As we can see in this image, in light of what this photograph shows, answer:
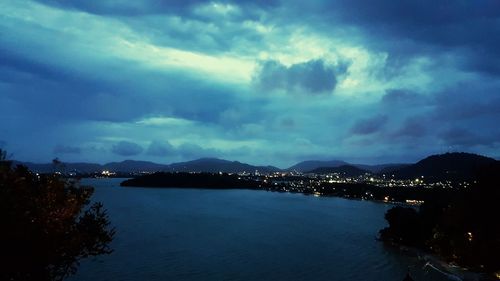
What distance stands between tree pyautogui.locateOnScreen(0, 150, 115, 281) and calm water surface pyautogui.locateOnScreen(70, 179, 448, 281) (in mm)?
33743

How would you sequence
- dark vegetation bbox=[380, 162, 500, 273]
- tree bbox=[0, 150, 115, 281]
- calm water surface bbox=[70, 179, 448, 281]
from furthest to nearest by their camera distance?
calm water surface bbox=[70, 179, 448, 281]
dark vegetation bbox=[380, 162, 500, 273]
tree bbox=[0, 150, 115, 281]

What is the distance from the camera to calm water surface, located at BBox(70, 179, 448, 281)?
51062mm

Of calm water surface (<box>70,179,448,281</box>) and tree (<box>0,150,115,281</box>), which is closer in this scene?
tree (<box>0,150,115,281</box>)

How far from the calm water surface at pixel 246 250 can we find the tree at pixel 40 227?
3374 cm

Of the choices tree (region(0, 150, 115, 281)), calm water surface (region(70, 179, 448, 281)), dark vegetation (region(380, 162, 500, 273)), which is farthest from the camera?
calm water surface (region(70, 179, 448, 281))

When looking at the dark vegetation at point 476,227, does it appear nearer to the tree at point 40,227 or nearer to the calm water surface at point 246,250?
the calm water surface at point 246,250

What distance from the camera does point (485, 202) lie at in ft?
129

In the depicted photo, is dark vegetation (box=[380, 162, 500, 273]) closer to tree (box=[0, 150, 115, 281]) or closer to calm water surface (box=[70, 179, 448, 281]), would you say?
calm water surface (box=[70, 179, 448, 281])

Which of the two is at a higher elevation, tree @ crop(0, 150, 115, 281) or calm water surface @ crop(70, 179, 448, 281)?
tree @ crop(0, 150, 115, 281)

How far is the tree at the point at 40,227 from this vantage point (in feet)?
44.2

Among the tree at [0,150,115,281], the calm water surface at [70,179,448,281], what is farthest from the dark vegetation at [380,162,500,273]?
the tree at [0,150,115,281]

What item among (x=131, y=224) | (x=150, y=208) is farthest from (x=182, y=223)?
(x=150, y=208)

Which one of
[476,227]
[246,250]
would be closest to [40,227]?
[476,227]

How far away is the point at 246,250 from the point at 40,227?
171ft
